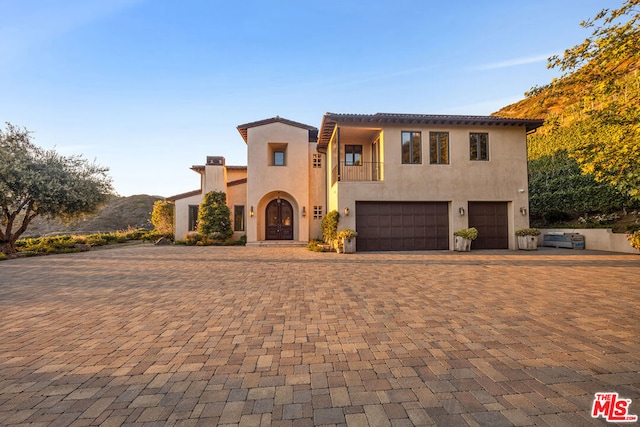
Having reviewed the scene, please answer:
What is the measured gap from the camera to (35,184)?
11500mm

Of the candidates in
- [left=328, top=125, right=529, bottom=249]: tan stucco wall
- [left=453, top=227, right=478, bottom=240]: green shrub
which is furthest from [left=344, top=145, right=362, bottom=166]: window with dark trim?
[left=453, top=227, right=478, bottom=240]: green shrub

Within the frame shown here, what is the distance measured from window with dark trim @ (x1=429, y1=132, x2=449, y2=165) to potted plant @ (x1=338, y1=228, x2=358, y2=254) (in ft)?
17.0

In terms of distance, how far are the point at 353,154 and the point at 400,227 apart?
502 centimetres

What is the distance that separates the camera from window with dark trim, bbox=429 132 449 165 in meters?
12.5

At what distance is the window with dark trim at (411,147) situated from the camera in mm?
12438

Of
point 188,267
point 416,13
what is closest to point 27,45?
point 188,267

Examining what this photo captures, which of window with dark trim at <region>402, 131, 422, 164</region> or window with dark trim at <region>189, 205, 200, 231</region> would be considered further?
window with dark trim at <region>189, 205, 200, 231</region>

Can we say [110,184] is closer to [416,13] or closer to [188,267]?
[188,267]

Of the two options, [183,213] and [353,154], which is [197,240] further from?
[353,154]

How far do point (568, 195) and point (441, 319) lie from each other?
15.6m

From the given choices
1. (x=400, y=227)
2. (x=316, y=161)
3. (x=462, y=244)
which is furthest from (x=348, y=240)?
(x=316, y=161)

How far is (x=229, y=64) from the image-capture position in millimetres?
12891

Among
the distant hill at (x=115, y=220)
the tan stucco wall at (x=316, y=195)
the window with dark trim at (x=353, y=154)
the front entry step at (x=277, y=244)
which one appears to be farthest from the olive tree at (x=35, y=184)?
the distant hill at (x=115, y=220)

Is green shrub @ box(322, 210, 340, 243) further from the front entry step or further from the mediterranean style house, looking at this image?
the front entry step
